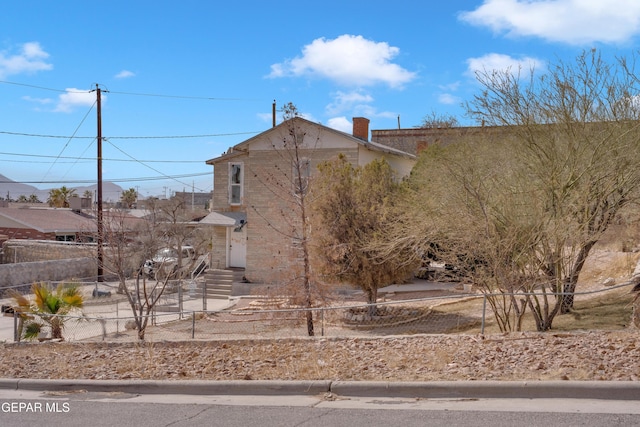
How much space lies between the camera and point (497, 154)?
51.2 feet

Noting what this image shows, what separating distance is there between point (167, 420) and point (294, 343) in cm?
391

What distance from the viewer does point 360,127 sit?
102 ft

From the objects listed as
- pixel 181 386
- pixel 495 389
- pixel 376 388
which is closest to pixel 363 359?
pixel 376 388

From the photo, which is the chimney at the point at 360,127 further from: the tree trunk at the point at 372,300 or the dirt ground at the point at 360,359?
the dirt ground at the point at 360,359

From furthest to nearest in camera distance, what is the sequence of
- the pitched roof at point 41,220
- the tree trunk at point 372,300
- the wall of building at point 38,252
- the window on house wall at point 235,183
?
1. the pitched roof at point 41,220
2. the wall of building at point 38,252
3. the window on house wall at point 235,183
4. the tree trunk at point 372,300

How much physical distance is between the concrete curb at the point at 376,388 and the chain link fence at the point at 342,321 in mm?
5946

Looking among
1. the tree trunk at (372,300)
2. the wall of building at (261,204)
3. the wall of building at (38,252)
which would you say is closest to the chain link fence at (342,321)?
the tree trunk at (372,300)

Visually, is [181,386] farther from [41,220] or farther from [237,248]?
[41,220]

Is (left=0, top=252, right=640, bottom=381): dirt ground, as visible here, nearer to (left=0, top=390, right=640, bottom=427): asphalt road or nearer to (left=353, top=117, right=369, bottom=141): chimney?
(left=0, top=390, right=640, bottom=427): asphalt road

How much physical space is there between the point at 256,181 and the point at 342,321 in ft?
34.1

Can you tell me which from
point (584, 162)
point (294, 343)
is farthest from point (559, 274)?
point (294, 343)

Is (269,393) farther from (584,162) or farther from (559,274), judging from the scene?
(584,162)

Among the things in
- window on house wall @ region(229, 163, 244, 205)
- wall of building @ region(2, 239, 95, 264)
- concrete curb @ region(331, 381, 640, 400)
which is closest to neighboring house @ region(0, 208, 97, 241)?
wall of building @ region(2, 239, 95, 264)

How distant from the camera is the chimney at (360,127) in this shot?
30.9 metres
